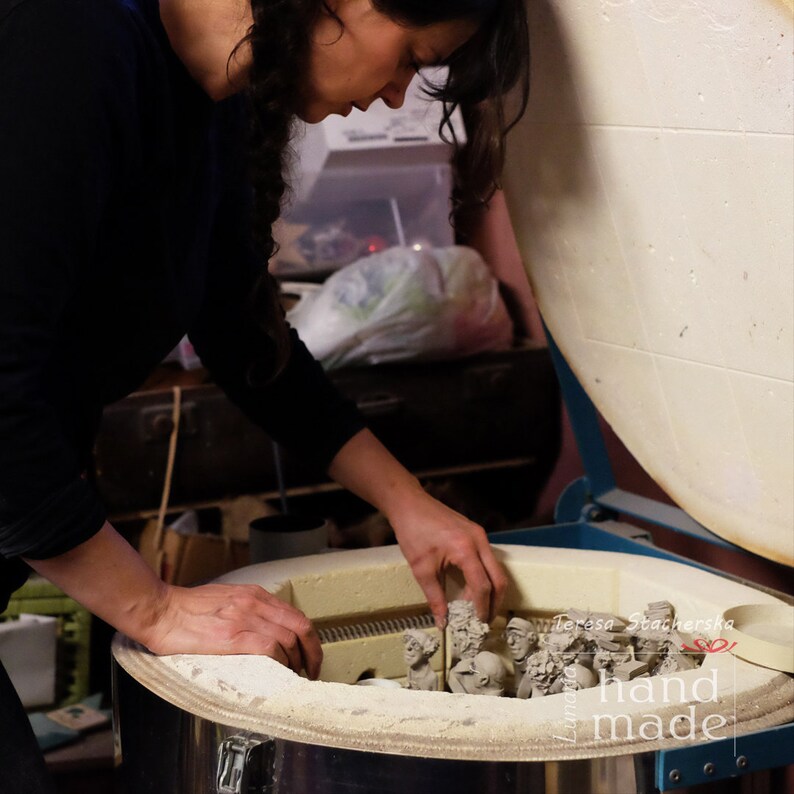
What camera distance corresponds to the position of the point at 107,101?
914mm

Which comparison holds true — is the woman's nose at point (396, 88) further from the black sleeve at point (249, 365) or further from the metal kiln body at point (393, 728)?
the metal kiln body at point (393, 728)

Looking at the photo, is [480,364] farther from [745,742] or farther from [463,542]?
[745,742]

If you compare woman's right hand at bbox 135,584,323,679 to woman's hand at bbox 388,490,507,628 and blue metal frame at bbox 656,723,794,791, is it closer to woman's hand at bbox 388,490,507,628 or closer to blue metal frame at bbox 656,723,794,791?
woman's hand at bbox 388,490,507,628

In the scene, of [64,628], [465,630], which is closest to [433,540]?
[465,630]

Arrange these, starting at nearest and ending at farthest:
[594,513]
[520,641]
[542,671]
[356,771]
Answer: [356,771] → [542,671] → [520,641] → [594,513]

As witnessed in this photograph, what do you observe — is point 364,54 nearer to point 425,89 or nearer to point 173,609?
point 425,89

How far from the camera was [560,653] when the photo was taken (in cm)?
119

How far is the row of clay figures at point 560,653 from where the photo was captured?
1171 millimetres

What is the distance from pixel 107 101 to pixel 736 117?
61cm

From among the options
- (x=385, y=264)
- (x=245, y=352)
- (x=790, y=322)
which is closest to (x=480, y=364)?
(x=385, y=264)

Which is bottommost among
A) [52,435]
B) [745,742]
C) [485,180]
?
[745,742]

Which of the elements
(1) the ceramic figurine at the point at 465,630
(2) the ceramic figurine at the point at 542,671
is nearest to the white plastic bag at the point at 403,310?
(1) the ceramic figurine at the point at 465,630

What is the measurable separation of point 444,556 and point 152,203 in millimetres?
557

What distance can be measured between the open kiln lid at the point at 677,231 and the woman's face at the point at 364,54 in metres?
0.24
